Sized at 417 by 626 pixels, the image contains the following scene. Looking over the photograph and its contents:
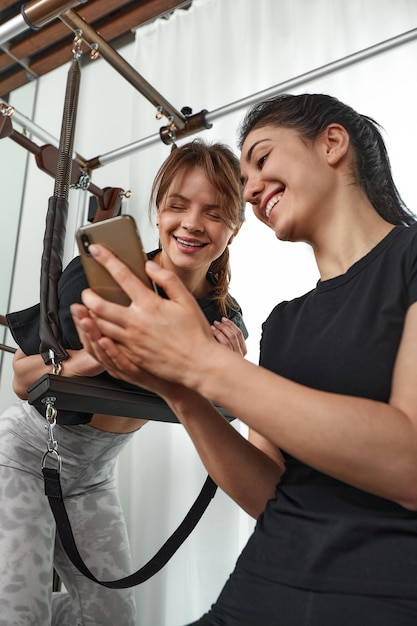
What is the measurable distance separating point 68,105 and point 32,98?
1812 mm

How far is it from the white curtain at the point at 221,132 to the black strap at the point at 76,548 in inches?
24.3

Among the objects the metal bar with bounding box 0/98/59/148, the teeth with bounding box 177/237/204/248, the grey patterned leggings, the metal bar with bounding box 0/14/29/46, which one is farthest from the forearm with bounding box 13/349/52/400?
the metal bar with bounding box 0/98/59/148

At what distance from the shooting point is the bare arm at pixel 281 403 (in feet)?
1.89

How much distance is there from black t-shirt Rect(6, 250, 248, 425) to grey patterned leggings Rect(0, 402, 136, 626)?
0.47 ft

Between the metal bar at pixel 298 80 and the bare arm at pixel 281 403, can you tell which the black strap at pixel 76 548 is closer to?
the bare arm at pixel 281 403

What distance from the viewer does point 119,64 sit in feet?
5.14

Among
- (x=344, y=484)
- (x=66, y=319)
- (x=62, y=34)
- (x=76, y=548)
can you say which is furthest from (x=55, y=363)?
(x=62, y=34)

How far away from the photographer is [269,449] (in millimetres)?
918

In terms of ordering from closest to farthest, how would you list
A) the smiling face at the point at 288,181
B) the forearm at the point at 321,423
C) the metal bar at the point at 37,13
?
1. the forearm at the point at 321,423
2. the smiling face at the point at 288,181
3. the metal bar at the point at 37,13

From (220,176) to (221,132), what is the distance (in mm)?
769

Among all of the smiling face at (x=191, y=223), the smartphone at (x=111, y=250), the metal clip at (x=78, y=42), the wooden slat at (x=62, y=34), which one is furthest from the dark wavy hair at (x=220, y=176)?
the wooden slat at (x=62, y=34)

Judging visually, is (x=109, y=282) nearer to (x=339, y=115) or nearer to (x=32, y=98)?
(x=339, y=115)

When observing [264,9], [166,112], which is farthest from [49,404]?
[264,9]

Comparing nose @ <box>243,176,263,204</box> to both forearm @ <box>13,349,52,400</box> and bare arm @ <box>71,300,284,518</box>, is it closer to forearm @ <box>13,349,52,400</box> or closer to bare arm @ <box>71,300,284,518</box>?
bare arm @ <box>71,300,284,518</box>
